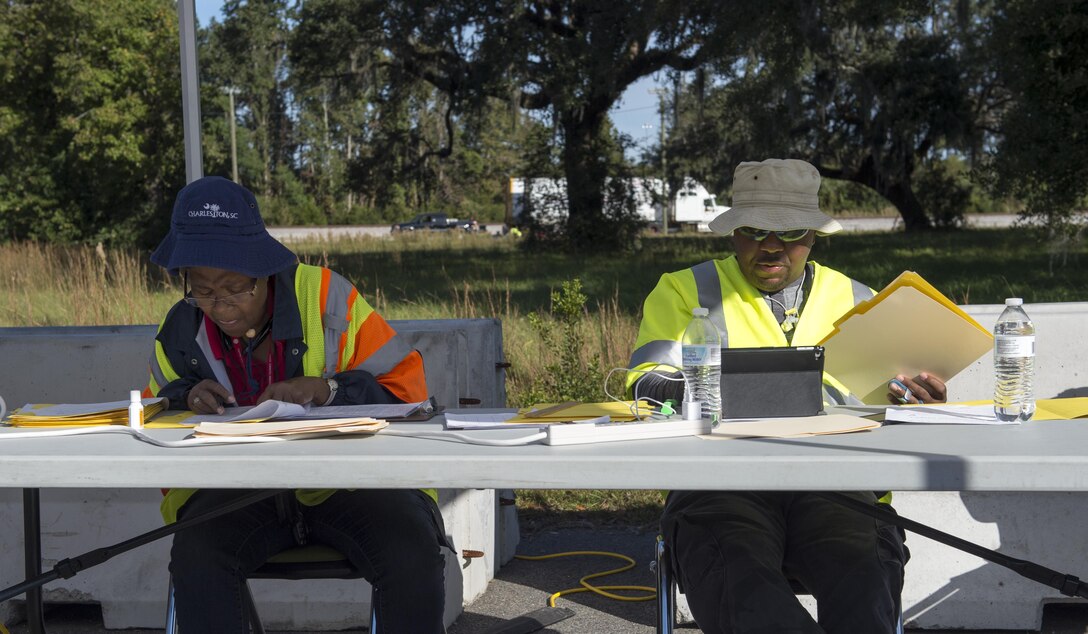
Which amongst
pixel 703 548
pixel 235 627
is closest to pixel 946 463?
pixel 703 548

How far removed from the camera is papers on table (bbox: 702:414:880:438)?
2.44 metres

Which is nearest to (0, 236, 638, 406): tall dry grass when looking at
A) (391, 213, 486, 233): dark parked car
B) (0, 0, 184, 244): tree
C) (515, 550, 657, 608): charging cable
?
(515, 550, 657, 608): charging cable

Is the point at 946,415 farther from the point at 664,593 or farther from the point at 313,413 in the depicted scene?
the point at 313,413

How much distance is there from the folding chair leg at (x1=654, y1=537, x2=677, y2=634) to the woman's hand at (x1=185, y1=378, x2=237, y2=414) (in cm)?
117

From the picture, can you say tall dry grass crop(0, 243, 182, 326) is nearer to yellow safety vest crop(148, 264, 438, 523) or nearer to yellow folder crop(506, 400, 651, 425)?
yellow safety vest crop(148, 264, 438, 523)

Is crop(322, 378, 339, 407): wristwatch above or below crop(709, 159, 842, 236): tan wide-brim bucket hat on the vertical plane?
below

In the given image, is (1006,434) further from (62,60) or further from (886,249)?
(62,60)

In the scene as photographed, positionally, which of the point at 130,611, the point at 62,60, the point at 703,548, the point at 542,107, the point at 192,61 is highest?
the point at 62,60

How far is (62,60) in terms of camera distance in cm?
2895

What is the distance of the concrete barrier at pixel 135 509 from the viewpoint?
13.4ft

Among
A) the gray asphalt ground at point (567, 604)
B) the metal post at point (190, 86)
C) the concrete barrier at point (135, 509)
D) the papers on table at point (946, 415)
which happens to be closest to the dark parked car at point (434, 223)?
the metal post at point (190, 86)

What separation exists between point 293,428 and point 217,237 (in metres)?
0.75

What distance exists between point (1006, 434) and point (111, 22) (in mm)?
30293

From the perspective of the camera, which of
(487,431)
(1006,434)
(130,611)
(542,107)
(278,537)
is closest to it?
(1006,434)
